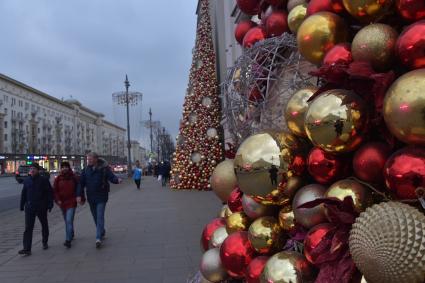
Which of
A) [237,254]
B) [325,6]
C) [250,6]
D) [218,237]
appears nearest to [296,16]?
[325,6]

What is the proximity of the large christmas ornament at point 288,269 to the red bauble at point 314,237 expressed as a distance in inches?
5.1

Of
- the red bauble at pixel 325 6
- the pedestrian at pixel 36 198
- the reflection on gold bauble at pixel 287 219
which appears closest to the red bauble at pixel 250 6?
the red bauble at pixel 325 6

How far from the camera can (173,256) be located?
772 centimetres

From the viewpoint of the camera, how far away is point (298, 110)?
8.02ft

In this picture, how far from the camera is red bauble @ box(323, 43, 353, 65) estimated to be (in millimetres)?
2184

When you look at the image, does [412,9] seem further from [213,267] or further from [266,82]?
[213,267]

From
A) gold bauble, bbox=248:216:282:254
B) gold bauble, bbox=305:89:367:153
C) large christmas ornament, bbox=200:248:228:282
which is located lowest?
large christmas ornament, bbox=200:248:228:282

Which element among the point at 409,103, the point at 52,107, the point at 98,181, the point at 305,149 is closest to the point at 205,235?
the point at 305,149

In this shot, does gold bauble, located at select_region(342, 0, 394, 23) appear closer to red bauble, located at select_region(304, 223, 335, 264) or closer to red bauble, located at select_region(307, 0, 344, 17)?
red bauble, located at select_region(307, 0, 344, 17)

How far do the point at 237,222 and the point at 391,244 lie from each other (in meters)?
1.38

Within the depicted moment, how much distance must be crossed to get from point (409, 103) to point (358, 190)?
0.45 m

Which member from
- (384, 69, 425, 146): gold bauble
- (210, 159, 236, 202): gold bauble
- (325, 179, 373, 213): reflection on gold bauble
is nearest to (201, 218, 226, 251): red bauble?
(210, 159, 236, 202): gold bauble

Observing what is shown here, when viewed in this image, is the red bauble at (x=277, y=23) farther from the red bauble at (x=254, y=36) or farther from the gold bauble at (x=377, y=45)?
the gold bauble at (x=377, y=45)

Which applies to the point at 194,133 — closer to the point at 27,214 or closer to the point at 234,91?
the point at 27,214
